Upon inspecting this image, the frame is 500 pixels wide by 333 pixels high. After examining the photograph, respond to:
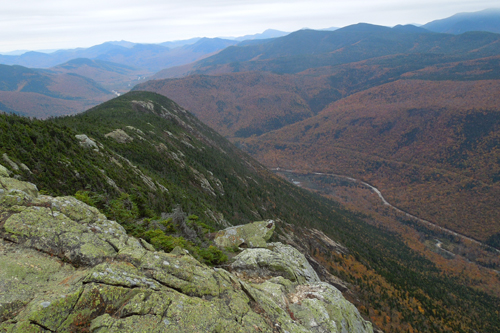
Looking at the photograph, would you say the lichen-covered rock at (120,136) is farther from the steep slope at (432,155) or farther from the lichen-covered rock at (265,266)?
the steep slope at (432,155)

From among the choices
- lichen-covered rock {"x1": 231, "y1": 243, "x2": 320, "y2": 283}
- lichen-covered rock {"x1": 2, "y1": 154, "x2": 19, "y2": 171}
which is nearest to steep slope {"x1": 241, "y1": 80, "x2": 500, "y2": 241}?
lichen-covered rock {"x1": 231, "y1": 243, "x2": 320, "y2": 283}

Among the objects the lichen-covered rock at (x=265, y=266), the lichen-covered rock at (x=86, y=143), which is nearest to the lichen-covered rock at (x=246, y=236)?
the lichen-covered rock at (x=265, y=266)

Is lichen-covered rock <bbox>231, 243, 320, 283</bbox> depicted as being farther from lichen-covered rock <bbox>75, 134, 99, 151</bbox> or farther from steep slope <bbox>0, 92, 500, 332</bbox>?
lichen-covered rock <bbox>75, 134, 99, 151</bbox>

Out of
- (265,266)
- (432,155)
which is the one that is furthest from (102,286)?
(432,155)

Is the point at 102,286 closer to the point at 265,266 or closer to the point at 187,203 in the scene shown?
the point at 265,266

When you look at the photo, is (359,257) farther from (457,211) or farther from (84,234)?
(457,211)

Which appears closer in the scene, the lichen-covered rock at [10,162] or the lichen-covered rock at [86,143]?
the lichen-covered rock at [10,162]
